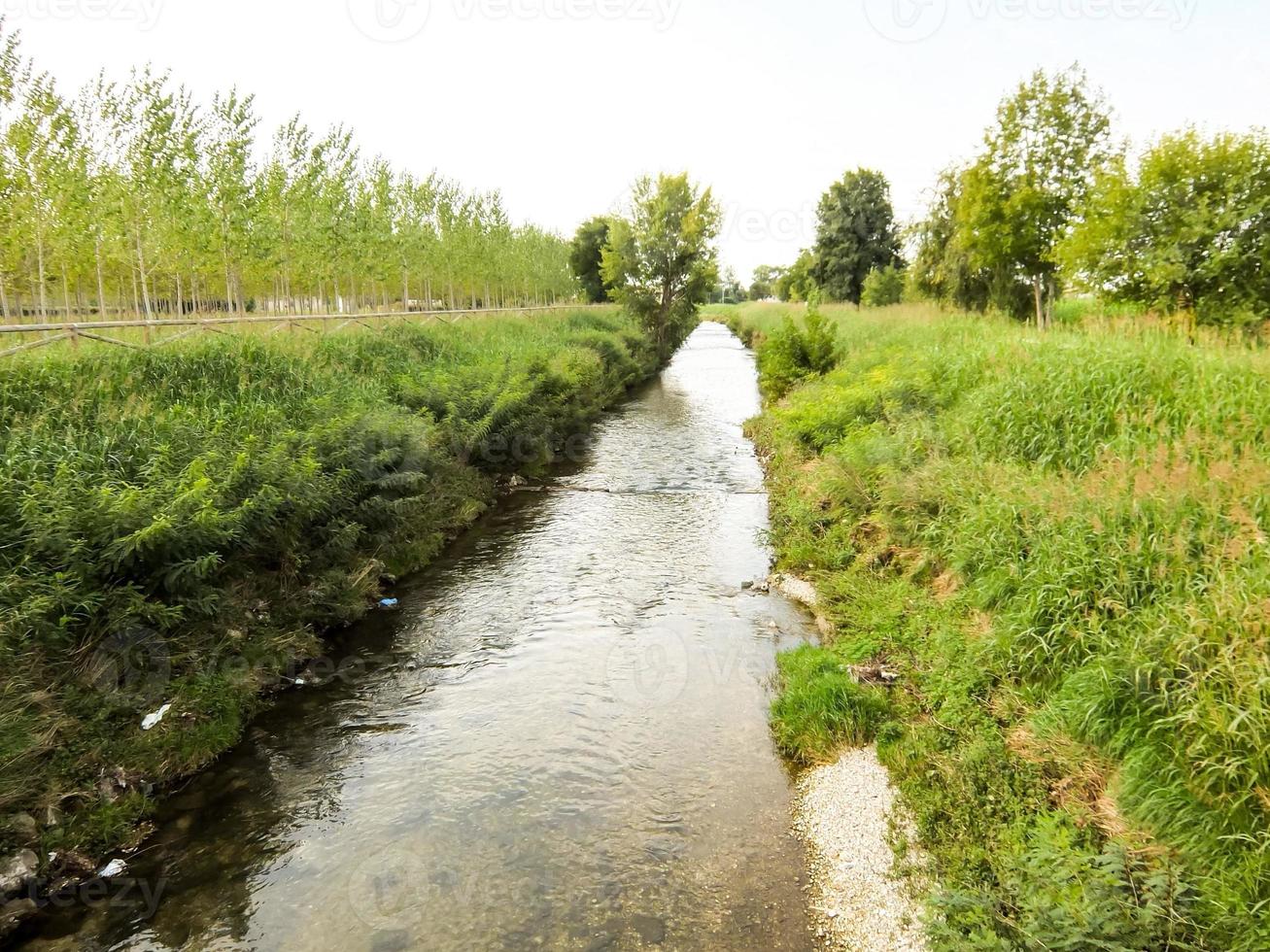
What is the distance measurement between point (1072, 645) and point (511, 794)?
5.14 metres

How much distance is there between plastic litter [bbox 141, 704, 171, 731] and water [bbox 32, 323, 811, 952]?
0.72 metres

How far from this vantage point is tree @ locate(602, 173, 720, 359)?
4044 centimetres

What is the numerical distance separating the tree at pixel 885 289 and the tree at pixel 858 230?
322 cm

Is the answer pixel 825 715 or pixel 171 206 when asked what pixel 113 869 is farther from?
pixel 171 206

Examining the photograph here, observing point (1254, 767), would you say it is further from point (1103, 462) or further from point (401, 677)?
point (401, 677)

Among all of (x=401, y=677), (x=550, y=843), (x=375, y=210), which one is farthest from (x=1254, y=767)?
(x=375, y=210)

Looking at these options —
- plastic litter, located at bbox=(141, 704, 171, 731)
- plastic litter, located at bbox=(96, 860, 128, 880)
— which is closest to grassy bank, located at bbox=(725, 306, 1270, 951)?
plastic litter, located at bbox=(96, 860, 128, 880)

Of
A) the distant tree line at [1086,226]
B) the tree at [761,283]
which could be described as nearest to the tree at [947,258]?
the distant tree line at [1086,226]

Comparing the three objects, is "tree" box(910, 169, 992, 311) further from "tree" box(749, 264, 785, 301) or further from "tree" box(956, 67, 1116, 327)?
"tree" box(749, 264, 785, 301)

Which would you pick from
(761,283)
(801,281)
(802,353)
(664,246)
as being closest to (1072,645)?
(802,353)

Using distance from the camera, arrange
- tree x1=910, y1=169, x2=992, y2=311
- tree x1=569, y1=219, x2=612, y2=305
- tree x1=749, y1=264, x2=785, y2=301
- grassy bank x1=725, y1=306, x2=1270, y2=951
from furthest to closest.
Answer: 1. tree x1=749, y1=264, x2=785, y2=301
2. tree x1=569, y1=219, x2=612, y2=305
3. tree x1=910, y1=169, x2=992, y2=311
4. grassy bank x1=725, y1=306, x2=1270, y2=951

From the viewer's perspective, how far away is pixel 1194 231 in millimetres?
12016

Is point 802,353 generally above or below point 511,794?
above

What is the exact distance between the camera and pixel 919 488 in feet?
30.5
